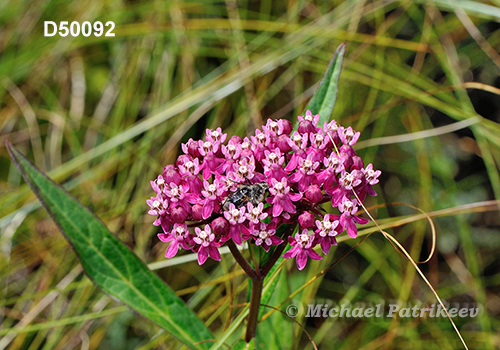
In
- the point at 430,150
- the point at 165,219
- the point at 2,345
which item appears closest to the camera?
the point at 165,219

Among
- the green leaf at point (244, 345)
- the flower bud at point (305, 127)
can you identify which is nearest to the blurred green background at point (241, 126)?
the green leaf at point (244, 345)

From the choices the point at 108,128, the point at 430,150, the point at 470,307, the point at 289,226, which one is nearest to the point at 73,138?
the point at 108,128

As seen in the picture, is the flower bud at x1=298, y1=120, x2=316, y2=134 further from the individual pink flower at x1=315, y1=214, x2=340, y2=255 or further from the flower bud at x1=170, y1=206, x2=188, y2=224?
the flower bud at x1=170, y1=206, x2=188, y2=224

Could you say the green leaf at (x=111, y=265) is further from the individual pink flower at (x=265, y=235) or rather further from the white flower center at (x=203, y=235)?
the individual pink flower at (x=265, y=235)

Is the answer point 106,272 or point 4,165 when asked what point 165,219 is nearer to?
point 106,272

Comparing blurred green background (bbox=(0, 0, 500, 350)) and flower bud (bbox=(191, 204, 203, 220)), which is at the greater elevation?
blurred green background (bbox=(0, 0, 500, 350))

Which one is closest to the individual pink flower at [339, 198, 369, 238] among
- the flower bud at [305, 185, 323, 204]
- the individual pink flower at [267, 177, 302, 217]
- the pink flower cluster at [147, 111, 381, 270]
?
the pink flower cluster at [147, 111, 381, 270]

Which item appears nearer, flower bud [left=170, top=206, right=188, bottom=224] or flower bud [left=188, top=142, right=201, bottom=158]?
flower bud [left=170, top=206, right=188, bottom=224]
